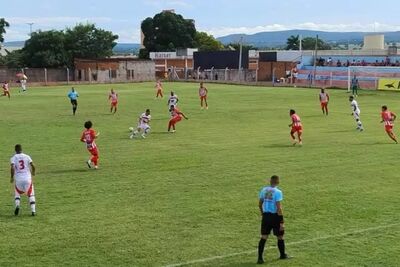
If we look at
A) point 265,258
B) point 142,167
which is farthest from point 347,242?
point 142,167

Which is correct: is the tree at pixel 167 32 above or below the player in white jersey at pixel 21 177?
above

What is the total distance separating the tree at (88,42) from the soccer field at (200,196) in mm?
72649

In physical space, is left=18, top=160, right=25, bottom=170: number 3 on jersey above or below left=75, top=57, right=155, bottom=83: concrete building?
below

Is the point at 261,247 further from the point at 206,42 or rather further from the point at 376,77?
the point at 206,42

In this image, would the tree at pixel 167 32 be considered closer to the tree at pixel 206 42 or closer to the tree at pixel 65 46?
the tree at pixel 206 42

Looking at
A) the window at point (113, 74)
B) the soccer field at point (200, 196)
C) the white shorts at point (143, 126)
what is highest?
the window at point (113, 74)

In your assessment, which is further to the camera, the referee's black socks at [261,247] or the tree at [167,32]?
the tree at [167,32]

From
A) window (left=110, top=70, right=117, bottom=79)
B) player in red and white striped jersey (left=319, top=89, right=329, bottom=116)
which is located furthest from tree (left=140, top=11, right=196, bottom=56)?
player in red and white striped jersey (left=319, top=89, right=329, bottom=116)

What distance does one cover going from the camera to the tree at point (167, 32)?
126 m

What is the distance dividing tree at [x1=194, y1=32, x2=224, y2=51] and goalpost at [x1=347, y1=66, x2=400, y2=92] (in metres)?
71.2

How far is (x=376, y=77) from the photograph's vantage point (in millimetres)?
63156

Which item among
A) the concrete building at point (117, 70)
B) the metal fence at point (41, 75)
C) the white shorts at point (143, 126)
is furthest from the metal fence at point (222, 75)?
the white shorts at point (143, 126)

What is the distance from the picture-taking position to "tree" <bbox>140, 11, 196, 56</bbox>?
12606 cm

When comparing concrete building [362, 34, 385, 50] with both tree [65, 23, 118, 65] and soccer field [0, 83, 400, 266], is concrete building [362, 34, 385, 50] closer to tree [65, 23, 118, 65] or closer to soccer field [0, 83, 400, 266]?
tree [65, 23, 118, 65]
